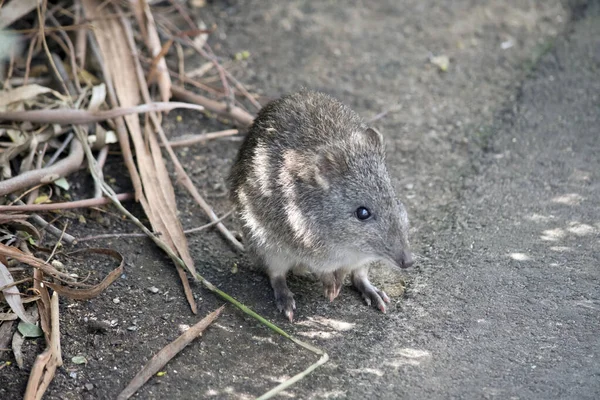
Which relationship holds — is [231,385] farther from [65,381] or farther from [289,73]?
[289,73]

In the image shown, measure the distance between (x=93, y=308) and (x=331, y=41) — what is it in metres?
4.29

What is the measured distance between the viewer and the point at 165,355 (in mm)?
4336

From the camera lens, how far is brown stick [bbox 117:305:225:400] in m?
4.15

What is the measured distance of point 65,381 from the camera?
4.24 metres

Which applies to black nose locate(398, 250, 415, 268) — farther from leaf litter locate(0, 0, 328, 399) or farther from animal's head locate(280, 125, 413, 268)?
leaf litter locate(0, 0, 328, 399)

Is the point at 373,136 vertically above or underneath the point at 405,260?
above

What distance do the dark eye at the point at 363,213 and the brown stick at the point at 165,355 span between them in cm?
106

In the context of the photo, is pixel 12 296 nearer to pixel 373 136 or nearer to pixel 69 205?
pixel 69 205

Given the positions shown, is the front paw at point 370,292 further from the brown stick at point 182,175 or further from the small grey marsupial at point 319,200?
the brown stick at point 182,175

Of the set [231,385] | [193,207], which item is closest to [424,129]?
[193,207]

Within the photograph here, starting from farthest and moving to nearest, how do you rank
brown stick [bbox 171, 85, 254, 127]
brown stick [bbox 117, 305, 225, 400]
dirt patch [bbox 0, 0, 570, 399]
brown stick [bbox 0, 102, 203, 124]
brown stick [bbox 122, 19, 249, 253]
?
1. brown stick [bbox 171, 85, 254, 127]
2. brown stick [bbox 0, 102, 203, 124]
3. brown stick [bbox 122, 19, 249, 253]
4. dirt patch [bbox 0, 0, 570, 399]
5. brown stick [bbox 117, 305, 225, 400]

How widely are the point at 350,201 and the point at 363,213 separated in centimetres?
11

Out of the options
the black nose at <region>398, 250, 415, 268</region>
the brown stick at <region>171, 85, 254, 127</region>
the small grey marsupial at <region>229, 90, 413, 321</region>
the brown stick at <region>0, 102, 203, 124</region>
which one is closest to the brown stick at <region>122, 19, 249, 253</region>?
the brown stick at <region>0, 102, 203, 124</region>

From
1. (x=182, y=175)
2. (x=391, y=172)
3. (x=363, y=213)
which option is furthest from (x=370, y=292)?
→ (x=182, y=175)
